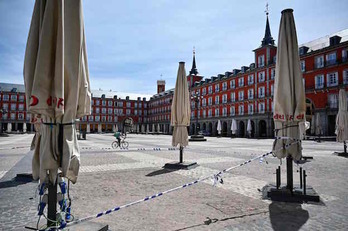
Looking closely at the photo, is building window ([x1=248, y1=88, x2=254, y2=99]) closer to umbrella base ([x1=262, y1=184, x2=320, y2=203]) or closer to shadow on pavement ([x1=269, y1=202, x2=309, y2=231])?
umbrella base ([x1=262, y1=184, x2=320, y2=203])

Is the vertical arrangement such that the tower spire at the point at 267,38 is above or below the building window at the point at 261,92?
above

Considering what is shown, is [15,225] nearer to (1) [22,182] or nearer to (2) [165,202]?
(2) [165,202]

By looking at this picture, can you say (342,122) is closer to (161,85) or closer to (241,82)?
(241,82)

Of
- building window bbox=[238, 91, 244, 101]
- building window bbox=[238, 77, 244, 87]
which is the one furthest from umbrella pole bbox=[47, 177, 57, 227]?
building window bbox=[238, 77, 244, 87]

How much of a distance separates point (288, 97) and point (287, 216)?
220 cm

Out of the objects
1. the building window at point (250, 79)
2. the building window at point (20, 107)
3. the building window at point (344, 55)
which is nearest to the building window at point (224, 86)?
the building window at point (250, 79)

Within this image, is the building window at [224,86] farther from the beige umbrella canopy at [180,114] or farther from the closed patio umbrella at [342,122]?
the beige umbrella canopy at [180,114]

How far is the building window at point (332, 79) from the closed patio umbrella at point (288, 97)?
1303 inches

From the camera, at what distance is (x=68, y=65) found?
2.55 m

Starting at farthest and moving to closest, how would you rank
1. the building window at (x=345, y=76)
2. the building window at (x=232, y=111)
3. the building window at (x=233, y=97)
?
1. the building window at (x=233, y=97)
2. the building window at (x=232, y=111)
3. the building window at (x=345, y=76)

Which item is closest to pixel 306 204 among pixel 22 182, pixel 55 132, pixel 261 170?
pixel 261 170

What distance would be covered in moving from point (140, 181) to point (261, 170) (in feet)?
12.9

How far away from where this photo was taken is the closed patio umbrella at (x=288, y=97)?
4.65 meters

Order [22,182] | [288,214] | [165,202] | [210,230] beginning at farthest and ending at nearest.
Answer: [22,182] < [165,202] < [288,214] < [210,230]
